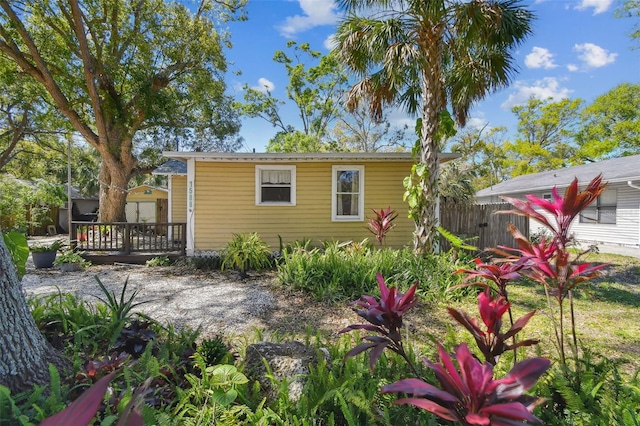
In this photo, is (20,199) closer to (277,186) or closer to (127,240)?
(127,240)

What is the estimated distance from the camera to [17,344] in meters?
2.01

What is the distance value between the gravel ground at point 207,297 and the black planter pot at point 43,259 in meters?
0.18

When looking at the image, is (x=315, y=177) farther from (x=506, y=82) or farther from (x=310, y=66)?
(x=310, y=66)

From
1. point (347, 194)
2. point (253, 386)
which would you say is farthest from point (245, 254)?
point (253, 386)

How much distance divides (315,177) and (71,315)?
6.57 metres

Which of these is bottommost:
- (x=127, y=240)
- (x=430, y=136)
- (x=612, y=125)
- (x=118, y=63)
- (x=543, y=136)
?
(x=127, y=240)

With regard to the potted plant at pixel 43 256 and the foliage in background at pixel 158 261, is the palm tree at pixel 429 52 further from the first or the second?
the potted plant at pixel 43 256

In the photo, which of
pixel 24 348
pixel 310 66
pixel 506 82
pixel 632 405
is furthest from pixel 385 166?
pixel 310 66

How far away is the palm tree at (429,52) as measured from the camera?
5979 millimetres

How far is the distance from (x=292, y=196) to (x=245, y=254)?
224 cm

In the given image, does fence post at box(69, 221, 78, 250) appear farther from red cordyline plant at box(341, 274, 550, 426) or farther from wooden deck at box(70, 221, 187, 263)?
red cordyline plant at box(341, 274, 550, 426)

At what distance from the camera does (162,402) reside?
197cm

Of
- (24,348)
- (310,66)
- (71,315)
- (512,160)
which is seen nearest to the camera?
(24,348)

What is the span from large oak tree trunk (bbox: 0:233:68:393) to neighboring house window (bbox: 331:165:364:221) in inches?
285
